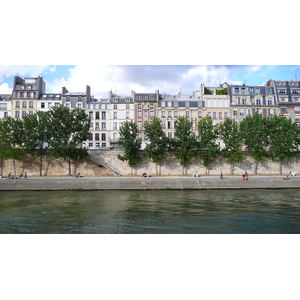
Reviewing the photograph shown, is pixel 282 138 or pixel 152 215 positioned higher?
pixel 282 138

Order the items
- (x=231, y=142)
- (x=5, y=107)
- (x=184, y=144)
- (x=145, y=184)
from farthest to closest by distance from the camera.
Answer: (x=5, y=107), (x=231, y=142), (x=184, y=144), (x=145, y=184)

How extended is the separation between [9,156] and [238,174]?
33.9 m

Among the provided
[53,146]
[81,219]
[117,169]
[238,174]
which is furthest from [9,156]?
[238,174]

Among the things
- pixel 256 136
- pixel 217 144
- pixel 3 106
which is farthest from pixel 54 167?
pixel 256 136

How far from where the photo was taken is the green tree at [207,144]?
37.5m

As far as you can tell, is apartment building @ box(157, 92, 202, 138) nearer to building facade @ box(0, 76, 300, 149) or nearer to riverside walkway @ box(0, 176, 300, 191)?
building facade @ box(0, 76, 300, 149)

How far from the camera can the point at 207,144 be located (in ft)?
126

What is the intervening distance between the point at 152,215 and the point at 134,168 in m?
23.4

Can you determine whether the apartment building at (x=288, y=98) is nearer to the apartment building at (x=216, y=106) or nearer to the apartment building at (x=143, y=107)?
the apartment building at (x=216, y=106)

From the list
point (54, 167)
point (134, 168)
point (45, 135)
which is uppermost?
point (45, 135)

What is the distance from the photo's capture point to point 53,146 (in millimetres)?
35969

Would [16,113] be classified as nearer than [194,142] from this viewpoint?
No

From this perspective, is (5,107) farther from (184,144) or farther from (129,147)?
(184,144)

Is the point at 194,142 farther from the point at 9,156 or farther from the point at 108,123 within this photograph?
the point at 9,156
